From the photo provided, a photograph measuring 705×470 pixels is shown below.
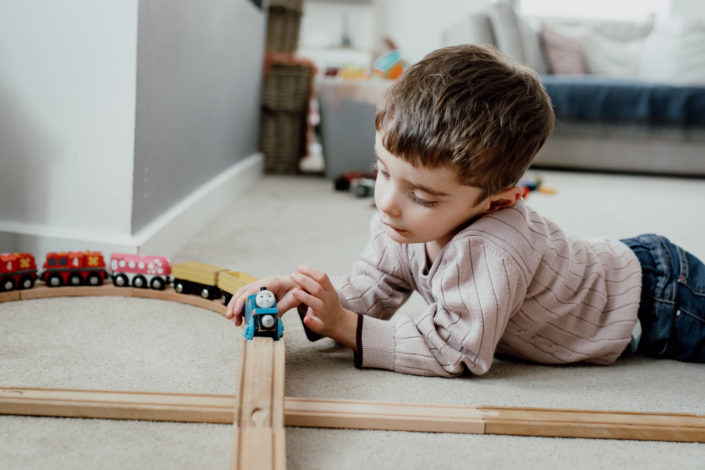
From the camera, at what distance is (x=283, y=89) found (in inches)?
102

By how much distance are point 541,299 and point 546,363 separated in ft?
0.34

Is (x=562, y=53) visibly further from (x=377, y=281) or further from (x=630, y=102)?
(x=377, y=281)

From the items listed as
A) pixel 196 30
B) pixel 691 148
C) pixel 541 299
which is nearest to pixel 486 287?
pixel 541 299

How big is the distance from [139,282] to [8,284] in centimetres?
18

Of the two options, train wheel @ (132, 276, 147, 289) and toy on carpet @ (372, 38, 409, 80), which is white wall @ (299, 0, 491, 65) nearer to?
toy on carpet @ (372, 38, 409, 80)

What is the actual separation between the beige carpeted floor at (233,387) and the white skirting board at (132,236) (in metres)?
0.13

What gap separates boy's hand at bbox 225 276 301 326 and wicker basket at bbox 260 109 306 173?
1.90 metres

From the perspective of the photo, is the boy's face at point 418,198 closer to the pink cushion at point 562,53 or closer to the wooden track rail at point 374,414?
the wooden track rail at point 374,414

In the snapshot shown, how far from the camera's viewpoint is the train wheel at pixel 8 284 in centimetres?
94

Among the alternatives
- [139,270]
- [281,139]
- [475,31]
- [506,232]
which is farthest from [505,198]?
[475,31]

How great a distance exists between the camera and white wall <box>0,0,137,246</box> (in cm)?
105

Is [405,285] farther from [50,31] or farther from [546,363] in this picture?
[50,31]

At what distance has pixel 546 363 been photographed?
0.86 metres

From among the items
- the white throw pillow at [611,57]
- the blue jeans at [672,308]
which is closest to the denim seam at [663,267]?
the blue jeans at [672,308]
